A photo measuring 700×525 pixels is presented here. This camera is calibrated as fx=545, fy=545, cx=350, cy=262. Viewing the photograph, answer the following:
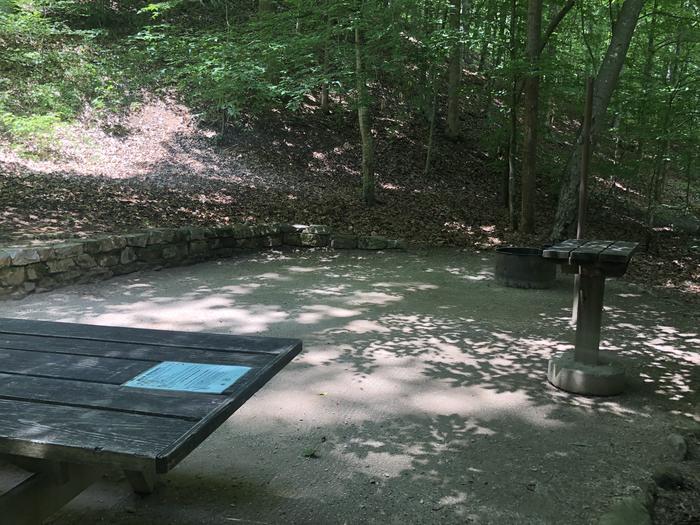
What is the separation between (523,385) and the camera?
12.9 ft

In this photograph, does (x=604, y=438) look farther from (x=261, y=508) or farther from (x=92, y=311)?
(x=92, y=311)

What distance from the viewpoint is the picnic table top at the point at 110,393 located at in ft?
4.71

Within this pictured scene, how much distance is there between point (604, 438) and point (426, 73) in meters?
11.8

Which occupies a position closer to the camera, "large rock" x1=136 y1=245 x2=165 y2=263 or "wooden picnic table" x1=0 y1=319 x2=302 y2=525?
"wooden picnic table" x1=0 y1=319 x2=302 y2=525

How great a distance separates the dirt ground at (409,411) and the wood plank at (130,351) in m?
0.74

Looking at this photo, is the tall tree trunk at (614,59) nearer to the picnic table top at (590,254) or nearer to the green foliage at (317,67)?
the green foliage at (317,67)

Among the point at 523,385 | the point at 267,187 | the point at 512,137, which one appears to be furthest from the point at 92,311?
the point at 512,137

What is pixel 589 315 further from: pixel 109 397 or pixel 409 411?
pixel 109 397

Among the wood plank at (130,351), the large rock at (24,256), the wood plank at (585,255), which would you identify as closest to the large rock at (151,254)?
the large rock at (24,256)

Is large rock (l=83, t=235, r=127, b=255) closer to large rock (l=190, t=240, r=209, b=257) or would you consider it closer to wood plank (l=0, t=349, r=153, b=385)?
large rock (l=190, t=240, r=209, b=257)

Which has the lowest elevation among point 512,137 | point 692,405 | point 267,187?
point 692,405

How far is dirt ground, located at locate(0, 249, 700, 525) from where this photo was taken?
248 cm

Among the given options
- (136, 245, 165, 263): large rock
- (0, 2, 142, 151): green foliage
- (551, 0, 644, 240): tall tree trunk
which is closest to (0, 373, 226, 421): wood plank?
(136, 245, 165, 263): large rock

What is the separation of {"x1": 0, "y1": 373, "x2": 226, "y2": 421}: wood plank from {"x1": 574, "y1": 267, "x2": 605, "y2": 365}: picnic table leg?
2953mm
